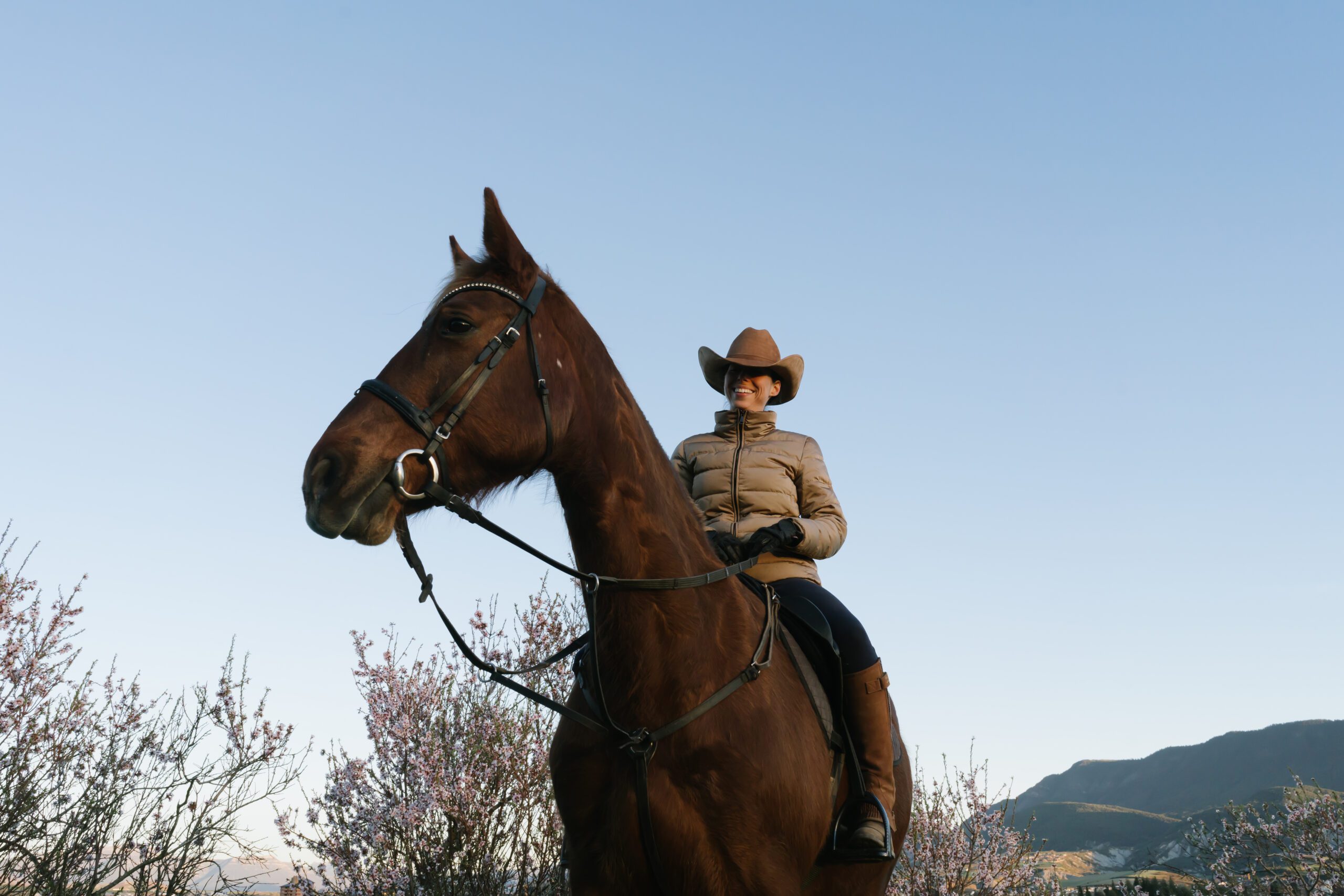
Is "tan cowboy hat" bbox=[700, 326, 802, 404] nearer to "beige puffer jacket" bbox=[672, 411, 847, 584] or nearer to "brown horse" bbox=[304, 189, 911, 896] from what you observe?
"beige puffer jacket" bbox=[672, 411, 847, 584]

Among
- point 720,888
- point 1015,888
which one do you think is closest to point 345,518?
point 720,888

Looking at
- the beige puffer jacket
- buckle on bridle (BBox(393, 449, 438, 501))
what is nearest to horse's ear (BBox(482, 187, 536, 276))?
buckle on bridle (BBox(393, 449, 438, 501))

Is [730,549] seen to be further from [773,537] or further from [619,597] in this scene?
[619,597]

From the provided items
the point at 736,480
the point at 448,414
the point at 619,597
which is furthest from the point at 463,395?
the point at 736,480

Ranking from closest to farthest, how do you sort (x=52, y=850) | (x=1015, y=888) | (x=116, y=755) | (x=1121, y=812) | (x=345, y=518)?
(x=345, y=518)
(x=52, y=850)
(x=116, y=755)
(x=1015, y=888)
(x=1121, y=812)

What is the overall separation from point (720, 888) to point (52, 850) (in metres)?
6.64

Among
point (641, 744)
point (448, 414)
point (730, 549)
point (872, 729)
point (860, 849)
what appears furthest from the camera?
point (730, 549)

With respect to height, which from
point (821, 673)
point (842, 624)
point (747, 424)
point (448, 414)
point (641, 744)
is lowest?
point (641, 744)

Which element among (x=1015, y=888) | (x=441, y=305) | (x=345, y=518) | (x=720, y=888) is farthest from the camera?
(x=1015, y=888)

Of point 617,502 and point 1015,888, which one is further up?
point 617,502

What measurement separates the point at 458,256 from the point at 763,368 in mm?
1700

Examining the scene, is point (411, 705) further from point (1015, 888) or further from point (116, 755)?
point (1015, 888)

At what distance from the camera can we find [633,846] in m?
3.05

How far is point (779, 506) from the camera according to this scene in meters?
4.34
